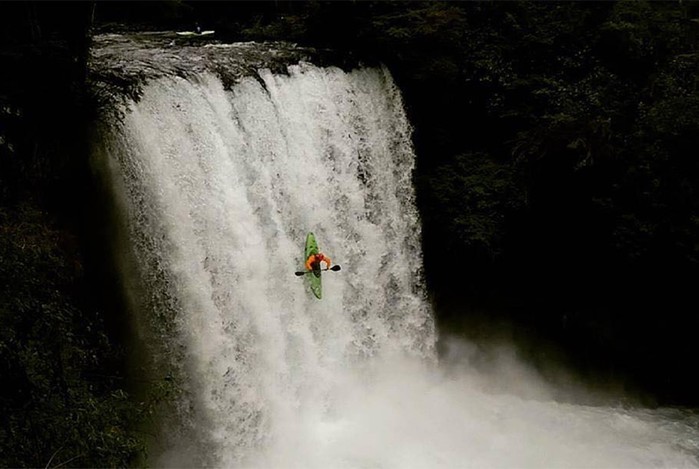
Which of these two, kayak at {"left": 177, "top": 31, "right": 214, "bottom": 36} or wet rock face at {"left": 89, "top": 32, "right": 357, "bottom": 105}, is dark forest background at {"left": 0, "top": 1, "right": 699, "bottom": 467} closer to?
kayak at {"left": 177, "top": 31, "right": 214, "bottom": 36}

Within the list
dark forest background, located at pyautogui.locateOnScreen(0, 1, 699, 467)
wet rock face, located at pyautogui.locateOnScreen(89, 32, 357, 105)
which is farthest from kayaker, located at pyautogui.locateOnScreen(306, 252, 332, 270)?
dark forest background, located at pyautogui.locateOnScreen(0, 1, 699, 467)

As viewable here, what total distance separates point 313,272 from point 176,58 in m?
3.71

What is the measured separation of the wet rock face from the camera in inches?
310

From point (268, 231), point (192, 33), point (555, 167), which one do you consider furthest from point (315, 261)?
point (192, 33)

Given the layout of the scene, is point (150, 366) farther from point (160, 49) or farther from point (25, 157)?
point (160, 49)

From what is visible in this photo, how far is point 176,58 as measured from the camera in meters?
9.72

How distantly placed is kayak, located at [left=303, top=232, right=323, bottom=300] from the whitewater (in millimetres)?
113

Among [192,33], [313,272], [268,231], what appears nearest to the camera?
[268,231]

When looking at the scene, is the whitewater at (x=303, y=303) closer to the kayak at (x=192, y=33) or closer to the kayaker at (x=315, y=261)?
the kayaker at (x=315, y=261)

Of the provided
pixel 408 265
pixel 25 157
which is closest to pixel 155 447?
pixel 25 157

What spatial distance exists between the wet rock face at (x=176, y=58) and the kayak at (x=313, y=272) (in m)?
2.42

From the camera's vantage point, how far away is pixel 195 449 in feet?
26.7

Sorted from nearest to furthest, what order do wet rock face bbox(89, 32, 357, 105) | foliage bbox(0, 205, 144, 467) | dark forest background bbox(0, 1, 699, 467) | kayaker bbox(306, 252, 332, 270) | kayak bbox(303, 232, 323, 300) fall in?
foliage bbox(0, 205, 144, 467)
wet rock face bbox(89, 32, 357, 105)
kayaker bbox(306, 252, 332, 270)
kayak bbox(303, 232, 323, 300)
dark forest background bbox(0, 1, 699, 467)

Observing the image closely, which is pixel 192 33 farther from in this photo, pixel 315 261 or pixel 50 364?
pixel 50 364
